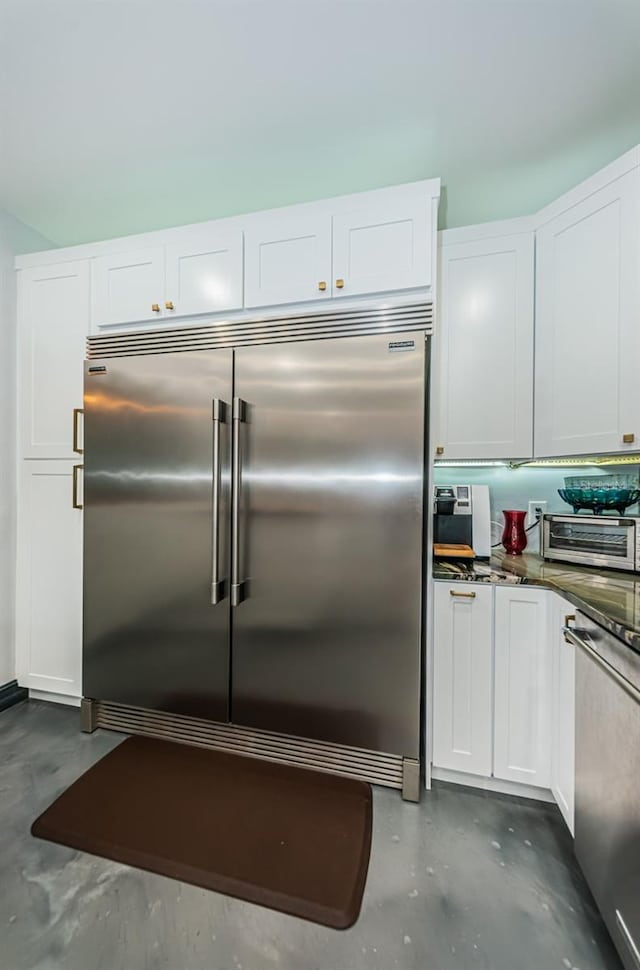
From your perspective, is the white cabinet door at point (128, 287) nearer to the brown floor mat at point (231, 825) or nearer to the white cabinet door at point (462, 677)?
the white cabinet door at point (462, 677)

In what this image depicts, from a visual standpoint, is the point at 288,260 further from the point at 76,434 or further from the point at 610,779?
the point at 610,779

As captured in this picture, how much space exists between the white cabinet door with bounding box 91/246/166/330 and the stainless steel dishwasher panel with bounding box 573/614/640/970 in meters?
2.14

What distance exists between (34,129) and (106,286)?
0.59 meters

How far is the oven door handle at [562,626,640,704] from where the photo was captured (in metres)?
0.87

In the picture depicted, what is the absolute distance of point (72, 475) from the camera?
1.99m

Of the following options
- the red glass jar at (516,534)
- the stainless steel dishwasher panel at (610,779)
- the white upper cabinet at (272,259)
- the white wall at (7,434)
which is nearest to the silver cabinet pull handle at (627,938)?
the stainless steel dishwasher panel at (610,779)

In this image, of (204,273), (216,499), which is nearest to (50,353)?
(204,273)

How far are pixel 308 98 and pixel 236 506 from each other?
1567 mm

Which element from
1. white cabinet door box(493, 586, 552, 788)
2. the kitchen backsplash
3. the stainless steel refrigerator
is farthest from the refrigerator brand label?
white cabinet door box(493, 586, 552, 788)

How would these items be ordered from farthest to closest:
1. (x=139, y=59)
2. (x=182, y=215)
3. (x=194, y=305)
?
1. (x=182, y=215)
2. (x=194, y=305)
3. (x=139, y=59)

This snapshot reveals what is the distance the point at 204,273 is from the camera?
5.67 ft

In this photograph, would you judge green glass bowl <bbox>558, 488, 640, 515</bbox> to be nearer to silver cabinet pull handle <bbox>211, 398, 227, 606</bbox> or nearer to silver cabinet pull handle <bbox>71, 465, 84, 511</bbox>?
silver cabinet pull handle <bbox>211, 398, 227, 606</bbox>

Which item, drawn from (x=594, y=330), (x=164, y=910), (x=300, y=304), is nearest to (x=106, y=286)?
(x=300, y=304)

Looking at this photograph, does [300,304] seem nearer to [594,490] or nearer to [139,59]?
[139,59]
